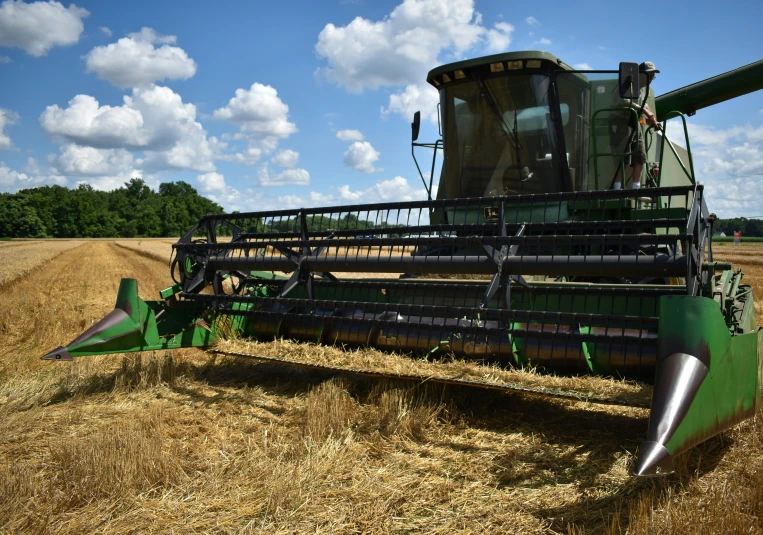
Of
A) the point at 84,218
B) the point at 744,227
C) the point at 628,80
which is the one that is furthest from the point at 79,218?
the point at 628,80

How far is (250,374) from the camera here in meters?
4.91

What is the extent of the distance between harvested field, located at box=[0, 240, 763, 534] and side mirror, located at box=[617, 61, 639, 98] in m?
2.31

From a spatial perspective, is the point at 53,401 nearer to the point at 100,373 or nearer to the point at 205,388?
the point at 100,373

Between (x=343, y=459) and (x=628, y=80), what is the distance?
134 inches

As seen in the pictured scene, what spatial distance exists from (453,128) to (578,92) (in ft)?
3.91

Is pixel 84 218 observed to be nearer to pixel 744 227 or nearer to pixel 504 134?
pixel 744 227

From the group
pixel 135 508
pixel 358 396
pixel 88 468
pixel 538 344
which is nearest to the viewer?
pixel 135 508

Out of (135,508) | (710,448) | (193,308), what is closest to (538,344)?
(710,448)

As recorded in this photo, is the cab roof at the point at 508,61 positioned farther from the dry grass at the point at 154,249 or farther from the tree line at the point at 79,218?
the tree line at the point at 79,218

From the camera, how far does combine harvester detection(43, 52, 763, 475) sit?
248 cm

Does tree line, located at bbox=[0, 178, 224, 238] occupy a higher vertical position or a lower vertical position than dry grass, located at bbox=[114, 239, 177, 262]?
higher

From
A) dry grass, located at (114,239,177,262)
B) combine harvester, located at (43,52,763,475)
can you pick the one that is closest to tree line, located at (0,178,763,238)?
dry grass, located at (114,239,177,262)

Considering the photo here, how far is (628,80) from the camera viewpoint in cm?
447

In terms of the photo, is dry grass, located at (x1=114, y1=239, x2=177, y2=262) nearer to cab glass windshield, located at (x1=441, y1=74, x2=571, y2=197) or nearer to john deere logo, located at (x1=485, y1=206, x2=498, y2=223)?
cab glass windshield, located at (x1=441, y1=74, x2=571, y2=197)
